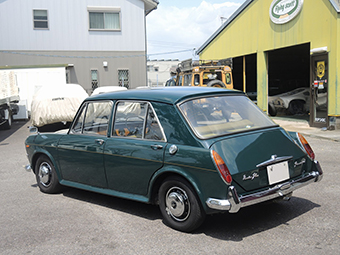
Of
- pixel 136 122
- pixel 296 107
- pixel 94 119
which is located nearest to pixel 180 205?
pixel 136 122

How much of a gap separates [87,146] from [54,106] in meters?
7.86

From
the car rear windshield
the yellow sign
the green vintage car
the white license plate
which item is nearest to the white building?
the yellow sign

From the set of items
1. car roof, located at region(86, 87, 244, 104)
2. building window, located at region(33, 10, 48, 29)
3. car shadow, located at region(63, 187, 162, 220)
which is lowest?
car shadow, located at region(63, 187, 162, 220)

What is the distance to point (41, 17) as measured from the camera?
73.8 feet

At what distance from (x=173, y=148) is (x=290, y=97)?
1463cm

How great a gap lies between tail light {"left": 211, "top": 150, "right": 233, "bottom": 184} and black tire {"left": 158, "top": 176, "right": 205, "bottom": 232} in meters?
0.43

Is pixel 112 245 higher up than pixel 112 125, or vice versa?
pixel 112 125

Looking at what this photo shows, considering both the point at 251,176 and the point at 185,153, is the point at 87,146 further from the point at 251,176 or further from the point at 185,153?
the point at 251,176

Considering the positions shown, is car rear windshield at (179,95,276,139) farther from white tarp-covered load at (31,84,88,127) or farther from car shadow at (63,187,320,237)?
white tarp-covered load at (31,84,88,127)

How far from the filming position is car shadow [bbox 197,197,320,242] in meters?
4.23

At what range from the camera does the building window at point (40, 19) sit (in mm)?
22422

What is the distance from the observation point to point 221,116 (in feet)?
14.9

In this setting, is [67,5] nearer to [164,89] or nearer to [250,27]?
[250,27]

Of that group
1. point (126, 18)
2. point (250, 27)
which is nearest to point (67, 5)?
point (126, 18)
